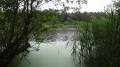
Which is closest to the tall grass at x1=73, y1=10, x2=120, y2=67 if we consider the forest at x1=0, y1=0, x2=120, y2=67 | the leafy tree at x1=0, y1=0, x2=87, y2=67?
the forest at x1=0, y1=0, x2=120, y2=67

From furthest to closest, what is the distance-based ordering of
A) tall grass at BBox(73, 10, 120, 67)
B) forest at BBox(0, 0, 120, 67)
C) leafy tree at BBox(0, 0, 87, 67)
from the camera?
leafy tree at BBox(0, 0, 87, 67), forest at BBox(0, 0, 120, 67), tall grass at BBox(73, 10, 120, 67)

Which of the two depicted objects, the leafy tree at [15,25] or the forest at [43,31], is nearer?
the forest at [43,31]

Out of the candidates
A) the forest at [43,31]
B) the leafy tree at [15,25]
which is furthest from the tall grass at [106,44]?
the leafy tree at [15,25]

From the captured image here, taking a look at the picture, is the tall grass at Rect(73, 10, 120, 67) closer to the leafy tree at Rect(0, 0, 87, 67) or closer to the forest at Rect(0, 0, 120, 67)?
the forest at Rect(0, 0, 120, 67)

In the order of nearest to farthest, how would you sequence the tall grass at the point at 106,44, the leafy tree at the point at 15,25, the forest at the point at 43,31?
1. the tall grass at the point at 106,44
2. the forest at the point at 43,31
3. the leafy tree at the point at 15,25

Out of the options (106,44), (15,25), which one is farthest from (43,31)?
(106,44)

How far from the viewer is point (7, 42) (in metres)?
1.67

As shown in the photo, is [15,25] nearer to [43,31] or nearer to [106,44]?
[43,31]

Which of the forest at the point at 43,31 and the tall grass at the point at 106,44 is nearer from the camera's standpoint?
the tall grass at the point at 106,44

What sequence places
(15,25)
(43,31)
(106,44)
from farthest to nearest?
(43,31) < (15,25) < (106,44)

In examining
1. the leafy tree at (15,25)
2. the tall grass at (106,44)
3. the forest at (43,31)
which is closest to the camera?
the tall grass at (106,44)

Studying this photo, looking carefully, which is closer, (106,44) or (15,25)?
(106,44)

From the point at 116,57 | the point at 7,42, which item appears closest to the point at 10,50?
the point at 7,42

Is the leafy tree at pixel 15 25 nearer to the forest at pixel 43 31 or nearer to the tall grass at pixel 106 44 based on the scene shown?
the forest at pixel 43 31
